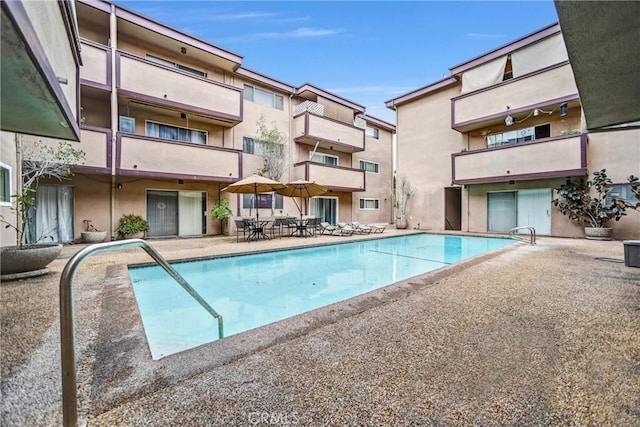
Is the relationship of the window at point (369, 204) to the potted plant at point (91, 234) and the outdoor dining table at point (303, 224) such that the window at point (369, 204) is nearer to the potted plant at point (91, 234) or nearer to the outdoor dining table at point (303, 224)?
the outdoor dining table at point (303, 224)

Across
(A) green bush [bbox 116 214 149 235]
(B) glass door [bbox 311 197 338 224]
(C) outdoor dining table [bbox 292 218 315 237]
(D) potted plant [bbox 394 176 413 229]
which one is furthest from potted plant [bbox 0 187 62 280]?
(D) potted plant [bbox 394 176 413 229]

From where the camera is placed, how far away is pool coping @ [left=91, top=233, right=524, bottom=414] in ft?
6.44

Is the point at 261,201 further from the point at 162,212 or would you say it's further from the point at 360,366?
the point at 360,366

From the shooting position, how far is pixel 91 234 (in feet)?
32.4

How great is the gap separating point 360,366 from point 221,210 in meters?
11.5

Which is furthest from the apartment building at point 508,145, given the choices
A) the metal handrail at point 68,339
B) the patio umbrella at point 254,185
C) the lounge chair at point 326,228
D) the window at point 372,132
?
the metal handrail at point 68,339

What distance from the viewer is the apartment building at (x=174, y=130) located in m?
9.95

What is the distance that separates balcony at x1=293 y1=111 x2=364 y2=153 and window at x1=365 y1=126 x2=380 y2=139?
8.13ft

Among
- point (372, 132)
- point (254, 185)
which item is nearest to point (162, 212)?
point (254, 185)

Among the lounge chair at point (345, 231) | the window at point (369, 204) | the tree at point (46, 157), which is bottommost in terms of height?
the lounge chair at point (345, 231)

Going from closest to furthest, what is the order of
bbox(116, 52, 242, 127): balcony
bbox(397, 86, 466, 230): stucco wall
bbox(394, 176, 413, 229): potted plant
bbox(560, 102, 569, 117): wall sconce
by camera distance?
bbox(116, 52, 242, 127): balcony < bbox(560, 102, 569, 117): wall sconce < bbox(397, 86, 466, 230): stucco wall < bbox(394, 176, 413, 229): potted plant

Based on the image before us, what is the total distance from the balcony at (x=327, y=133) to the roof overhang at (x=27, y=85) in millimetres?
11588

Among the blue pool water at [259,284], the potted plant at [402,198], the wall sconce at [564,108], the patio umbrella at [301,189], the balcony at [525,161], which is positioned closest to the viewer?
the blue pool water at [259,284]

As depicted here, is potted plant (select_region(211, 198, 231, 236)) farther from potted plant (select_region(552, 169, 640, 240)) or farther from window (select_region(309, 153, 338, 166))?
potted plant (select_region(552, 169, 640, 240))
